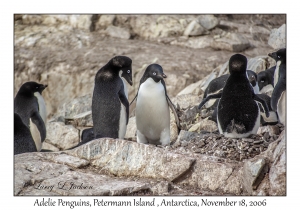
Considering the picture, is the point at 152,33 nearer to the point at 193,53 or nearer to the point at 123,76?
the point at 193,53

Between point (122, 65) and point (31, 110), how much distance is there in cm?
215

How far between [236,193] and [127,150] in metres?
1.17

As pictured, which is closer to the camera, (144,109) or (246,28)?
(144,109)

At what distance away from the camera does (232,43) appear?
525 inches

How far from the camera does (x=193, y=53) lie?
13.1m

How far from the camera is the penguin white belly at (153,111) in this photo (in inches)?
293

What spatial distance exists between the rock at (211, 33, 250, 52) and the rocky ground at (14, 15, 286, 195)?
0.07ft

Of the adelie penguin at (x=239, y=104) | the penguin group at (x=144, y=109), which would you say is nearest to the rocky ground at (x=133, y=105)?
the adelie penguin at (x=239, y=104)

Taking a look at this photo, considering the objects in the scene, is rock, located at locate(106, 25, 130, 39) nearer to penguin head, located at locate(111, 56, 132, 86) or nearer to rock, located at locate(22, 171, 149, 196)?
penguin head, located at locate(111, 56, 132, 86)

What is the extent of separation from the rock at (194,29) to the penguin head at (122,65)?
262 inches

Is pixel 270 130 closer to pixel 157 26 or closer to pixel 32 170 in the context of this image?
pixel 32 170

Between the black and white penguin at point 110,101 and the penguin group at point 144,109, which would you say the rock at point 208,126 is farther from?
the black and white penguin at point 110,101

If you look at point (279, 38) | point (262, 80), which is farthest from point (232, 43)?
point (262, 80)

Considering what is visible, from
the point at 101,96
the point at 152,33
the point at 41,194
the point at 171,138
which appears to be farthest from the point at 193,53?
the point at 41,194
